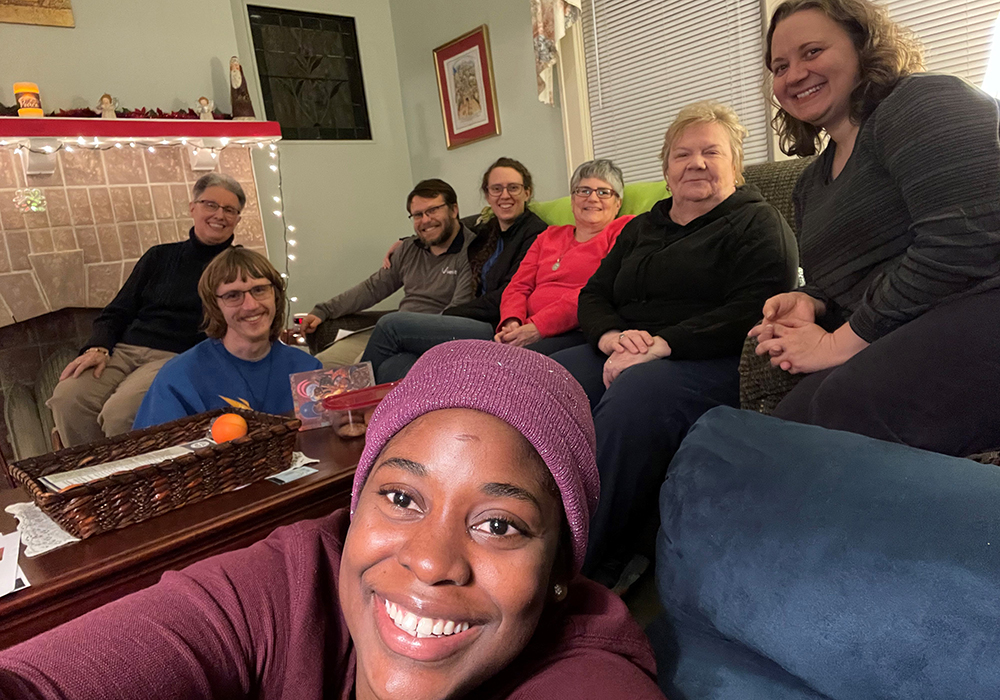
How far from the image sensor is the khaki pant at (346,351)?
299 cm

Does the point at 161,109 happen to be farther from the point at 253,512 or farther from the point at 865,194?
the point at 865,194

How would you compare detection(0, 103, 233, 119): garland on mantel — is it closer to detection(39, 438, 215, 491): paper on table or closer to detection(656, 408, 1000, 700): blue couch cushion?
detection(39, 438, 215, 491): paper on table

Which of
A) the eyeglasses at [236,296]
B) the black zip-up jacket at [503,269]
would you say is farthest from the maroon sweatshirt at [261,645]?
the black zip-up jacket at [503,269]

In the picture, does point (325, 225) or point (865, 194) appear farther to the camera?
point (325, 225)

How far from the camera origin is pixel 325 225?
4246 millimetres

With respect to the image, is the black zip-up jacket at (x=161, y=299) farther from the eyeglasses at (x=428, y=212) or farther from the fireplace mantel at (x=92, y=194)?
the eyeglasses at (x=428, y=212)

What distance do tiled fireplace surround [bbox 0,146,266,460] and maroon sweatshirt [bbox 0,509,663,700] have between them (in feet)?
10.4

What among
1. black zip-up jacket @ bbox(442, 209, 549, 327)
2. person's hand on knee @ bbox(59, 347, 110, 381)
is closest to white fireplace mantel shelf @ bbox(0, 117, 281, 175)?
person's hand on knee @ bbox(59, 347, 110, 381)

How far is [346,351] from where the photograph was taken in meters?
3.03

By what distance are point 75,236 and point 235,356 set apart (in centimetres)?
203

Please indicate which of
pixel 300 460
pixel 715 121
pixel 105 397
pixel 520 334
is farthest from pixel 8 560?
pixel 715 121

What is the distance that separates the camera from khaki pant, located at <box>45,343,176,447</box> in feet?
8.27

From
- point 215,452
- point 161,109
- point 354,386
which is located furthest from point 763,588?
point 161,109

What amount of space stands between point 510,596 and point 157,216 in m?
3.58
